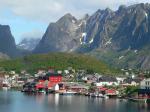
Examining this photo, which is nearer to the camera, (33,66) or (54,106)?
(54,106)

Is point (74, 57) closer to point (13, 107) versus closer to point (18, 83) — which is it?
point (18, 83)

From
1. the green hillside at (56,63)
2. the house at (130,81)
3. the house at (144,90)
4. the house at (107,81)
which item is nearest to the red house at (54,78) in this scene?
the house at (107,81)

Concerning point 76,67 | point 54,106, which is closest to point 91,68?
point 76,67

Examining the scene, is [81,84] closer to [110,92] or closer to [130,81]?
[130,81]

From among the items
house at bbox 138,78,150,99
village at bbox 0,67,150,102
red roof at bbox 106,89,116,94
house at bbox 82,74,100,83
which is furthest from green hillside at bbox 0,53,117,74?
house at bbox 138,78,150,99

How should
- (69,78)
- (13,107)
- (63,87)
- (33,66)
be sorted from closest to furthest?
(13,107) < (63,87) < (69,78) < (33,66)

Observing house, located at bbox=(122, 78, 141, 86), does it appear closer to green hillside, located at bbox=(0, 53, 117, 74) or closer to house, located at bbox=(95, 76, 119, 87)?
house, located at bbox=(95, 76, 119, 87)

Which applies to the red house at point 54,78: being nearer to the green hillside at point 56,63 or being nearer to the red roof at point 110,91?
the green hillside at point 56,63
